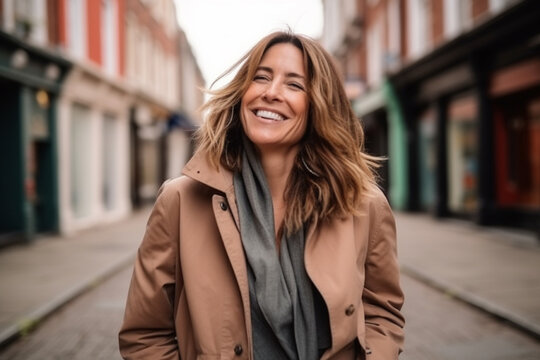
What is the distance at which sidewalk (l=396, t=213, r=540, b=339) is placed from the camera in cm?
579

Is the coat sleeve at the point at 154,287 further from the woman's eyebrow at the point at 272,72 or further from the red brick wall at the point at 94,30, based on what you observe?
the red brick wall at the point at 94,30

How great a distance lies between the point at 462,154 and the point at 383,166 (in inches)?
442

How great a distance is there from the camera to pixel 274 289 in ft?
5.72

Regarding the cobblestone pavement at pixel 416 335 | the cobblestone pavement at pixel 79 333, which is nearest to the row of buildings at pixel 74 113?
the cobblestone pavement at pixel 79 333

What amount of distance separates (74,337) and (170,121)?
22661 mm

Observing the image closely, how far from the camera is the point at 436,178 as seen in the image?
50.8 ft

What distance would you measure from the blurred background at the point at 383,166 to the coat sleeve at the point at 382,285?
78 centimetres

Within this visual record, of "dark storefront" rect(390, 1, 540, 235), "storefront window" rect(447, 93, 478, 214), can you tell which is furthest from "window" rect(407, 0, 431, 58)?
"storefront window" rect(447, 93, 478, 214)

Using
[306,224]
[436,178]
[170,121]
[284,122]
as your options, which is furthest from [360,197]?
[170,121]

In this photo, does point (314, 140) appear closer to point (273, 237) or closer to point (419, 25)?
point (273, 237)

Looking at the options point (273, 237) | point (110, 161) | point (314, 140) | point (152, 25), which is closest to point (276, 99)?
point (314, 140)

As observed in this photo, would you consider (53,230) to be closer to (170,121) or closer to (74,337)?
(74,337)

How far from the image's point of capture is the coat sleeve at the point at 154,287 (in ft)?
5.98

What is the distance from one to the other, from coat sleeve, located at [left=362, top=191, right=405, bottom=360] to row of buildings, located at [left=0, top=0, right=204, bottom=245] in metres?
5.39
